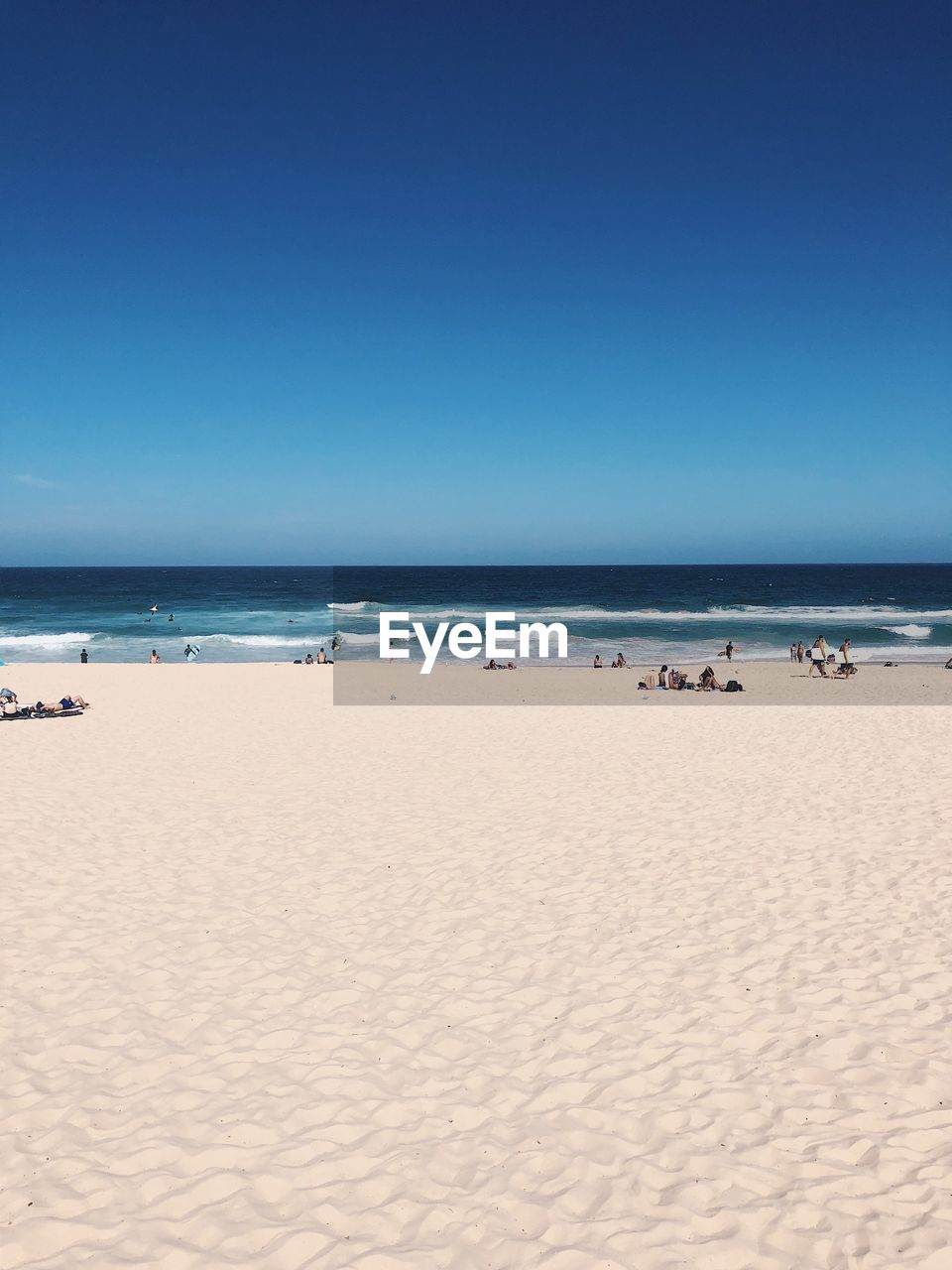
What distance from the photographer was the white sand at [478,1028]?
3.81 meters

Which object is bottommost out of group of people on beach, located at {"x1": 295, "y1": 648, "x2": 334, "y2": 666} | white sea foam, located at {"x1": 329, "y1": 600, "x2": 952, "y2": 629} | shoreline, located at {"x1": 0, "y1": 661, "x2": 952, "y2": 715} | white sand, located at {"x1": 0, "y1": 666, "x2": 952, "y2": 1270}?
white sand, located at {"x1": 0, "y1": 666, "x2": 952, "y2": 1270}

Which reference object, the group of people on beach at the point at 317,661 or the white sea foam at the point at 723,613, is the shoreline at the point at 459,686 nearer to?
the group of people on beach at the point at 317,661

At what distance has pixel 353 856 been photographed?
8578mm

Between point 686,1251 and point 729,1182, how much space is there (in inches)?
19.6

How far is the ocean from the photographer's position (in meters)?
41.4

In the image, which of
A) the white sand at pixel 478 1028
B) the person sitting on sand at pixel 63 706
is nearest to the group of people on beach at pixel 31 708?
the person sitting on sand at pixel 63 706

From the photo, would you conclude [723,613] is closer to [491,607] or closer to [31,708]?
[491,607]

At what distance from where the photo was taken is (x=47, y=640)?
4541 centimetres

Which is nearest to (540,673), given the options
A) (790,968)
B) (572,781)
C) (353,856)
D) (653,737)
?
(653,737)

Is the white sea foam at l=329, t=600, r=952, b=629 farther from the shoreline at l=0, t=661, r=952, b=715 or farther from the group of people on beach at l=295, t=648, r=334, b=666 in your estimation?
the shoreline at l=0, t=661, r=952, b=715

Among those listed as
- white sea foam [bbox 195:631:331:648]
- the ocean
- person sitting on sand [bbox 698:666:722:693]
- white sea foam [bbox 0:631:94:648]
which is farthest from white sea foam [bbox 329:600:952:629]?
person sitting on sand [bbox 698:666:722:693]

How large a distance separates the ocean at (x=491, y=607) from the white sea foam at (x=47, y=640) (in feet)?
0.27

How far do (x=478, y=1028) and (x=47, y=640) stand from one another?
155 feet

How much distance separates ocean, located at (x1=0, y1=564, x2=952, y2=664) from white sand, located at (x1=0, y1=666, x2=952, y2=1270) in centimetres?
2771
